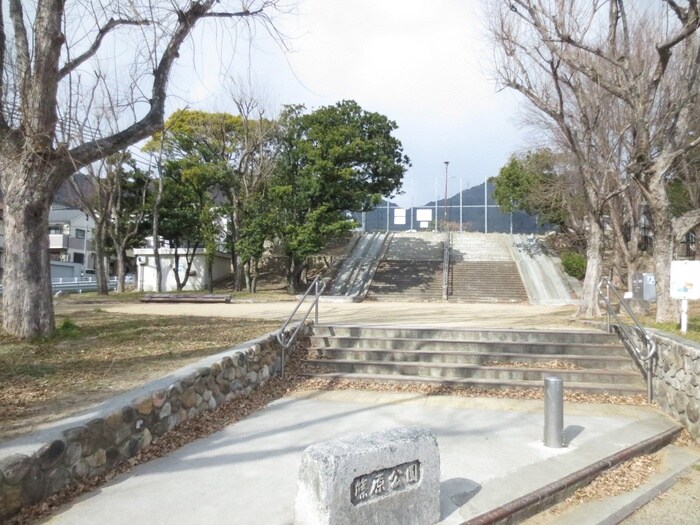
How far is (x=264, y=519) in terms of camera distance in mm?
3377

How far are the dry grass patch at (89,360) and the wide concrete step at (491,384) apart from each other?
211 cm

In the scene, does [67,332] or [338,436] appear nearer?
[338,436]

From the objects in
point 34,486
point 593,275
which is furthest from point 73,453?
point 593,275

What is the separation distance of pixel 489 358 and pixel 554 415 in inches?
113

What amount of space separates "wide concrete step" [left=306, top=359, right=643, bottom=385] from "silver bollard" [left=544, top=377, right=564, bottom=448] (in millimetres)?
2049

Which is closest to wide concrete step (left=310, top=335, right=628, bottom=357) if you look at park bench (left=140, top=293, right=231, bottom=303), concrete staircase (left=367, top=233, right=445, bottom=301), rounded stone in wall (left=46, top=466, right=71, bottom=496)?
rounded stone in wall (left=46, top=466, right=71, bottom=496)

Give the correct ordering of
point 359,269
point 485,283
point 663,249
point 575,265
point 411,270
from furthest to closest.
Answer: point 359,269 → point 411,270 → point 575,265 → point 485,283 → point 663,249

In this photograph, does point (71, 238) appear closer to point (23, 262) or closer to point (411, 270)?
point (411, 270)

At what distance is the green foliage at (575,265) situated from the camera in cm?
2598

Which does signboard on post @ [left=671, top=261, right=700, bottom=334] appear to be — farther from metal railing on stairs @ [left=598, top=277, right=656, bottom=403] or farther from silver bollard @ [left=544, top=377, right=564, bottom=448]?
silver bollard @ [left=544, top=377, right=564, bottom=448]

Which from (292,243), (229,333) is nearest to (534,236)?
(292,243)

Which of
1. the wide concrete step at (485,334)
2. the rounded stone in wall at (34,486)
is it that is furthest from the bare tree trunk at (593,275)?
the rounded stone in wall at (34,486)

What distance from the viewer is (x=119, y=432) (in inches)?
167

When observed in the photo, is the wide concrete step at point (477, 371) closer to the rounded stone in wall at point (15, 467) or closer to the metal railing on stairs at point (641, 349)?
the metal railing on stairs at point (641, 349)
